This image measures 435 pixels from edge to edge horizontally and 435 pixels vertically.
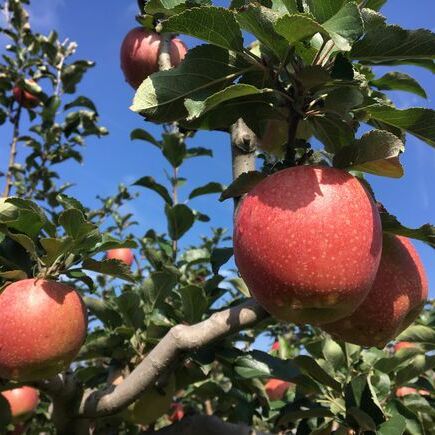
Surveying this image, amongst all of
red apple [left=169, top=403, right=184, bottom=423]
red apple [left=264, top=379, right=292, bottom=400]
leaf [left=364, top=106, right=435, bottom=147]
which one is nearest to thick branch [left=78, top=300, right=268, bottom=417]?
leaf [left=364, top=106, right=435, bottom=147]

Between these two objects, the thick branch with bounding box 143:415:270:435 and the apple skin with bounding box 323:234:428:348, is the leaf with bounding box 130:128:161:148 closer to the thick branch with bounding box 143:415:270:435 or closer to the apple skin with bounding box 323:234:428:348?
the thick branch with bounding box 143:415:270:435

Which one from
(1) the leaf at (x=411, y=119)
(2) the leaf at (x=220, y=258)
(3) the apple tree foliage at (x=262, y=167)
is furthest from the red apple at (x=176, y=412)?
(1) the leaf at (x=411, y=119)

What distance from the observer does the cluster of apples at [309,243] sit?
0.86 metres

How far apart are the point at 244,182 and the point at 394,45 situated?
39 cm

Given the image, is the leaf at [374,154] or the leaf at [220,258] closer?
the leaf at [374,154]

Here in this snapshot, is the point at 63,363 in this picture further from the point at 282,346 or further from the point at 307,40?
the point at 282,346

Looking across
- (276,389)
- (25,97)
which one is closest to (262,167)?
(276,389)

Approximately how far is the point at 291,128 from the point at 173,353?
57 cm

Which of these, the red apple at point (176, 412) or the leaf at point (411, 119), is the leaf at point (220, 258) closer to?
the leaf at point (411, 119)

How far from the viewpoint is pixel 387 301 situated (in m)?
1.05

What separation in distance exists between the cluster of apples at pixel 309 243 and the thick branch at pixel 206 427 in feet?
2.38

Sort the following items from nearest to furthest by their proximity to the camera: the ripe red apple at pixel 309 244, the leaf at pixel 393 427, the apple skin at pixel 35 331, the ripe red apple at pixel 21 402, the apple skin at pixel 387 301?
the ripe red apple at pixel 309 244, the apple skin at pixel 387 301, the apple skin at pixel 35 331, the leaf at pixel 393 427, the ripe red apple at pixel 21 402

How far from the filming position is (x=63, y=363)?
1284mm

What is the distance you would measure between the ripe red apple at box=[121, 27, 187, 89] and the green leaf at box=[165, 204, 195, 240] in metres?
0.56
